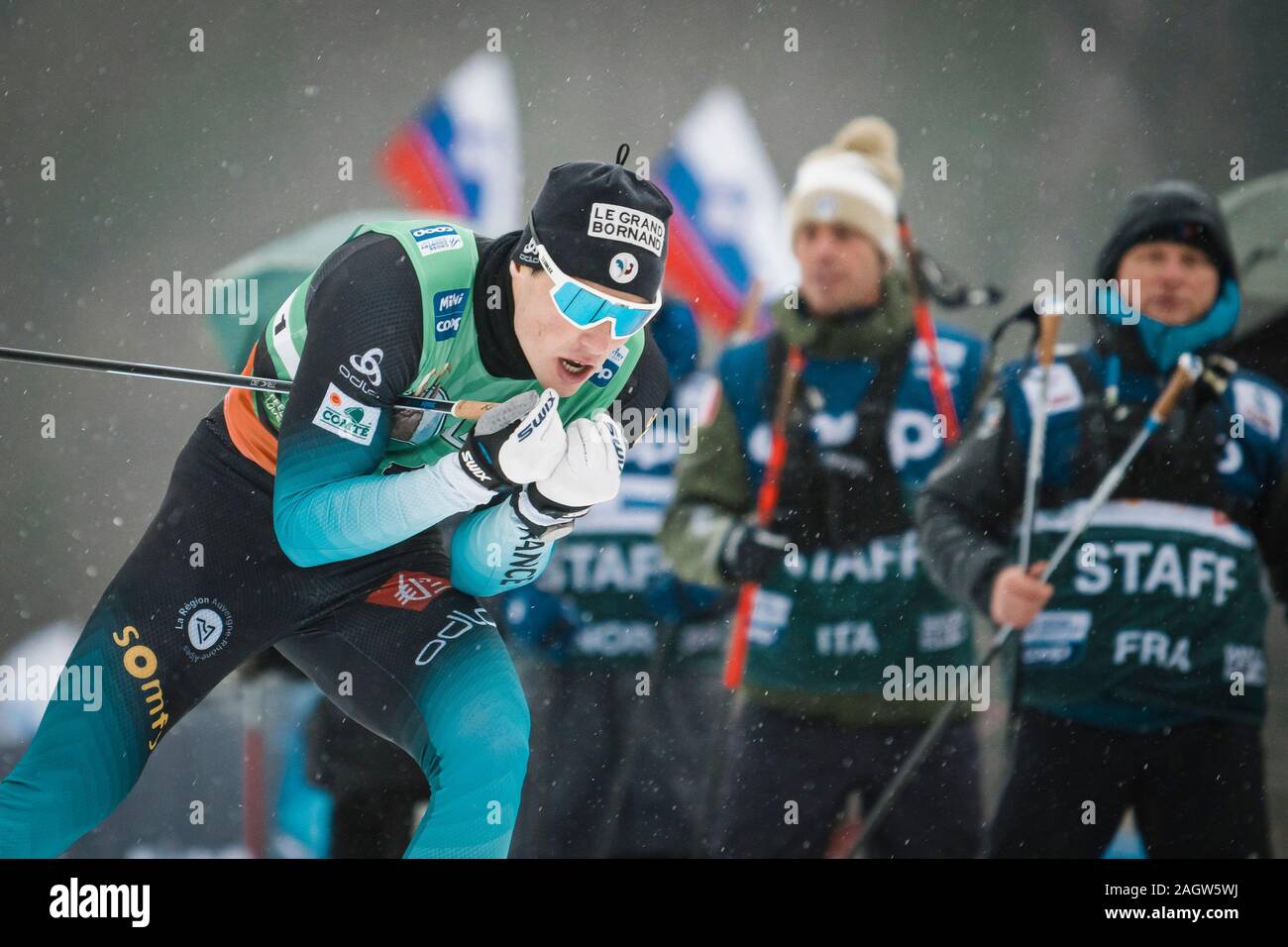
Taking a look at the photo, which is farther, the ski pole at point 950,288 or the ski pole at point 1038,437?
the ski pole at point 950,288

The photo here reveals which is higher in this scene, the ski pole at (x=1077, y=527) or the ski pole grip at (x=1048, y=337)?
the ski pole grip at (x=1048, y=337)

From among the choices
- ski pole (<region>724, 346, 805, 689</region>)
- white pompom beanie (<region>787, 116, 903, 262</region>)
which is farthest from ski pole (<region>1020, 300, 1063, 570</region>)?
ski pole (<region>724, 346, 805, 689</region>)

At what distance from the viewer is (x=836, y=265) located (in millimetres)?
3455

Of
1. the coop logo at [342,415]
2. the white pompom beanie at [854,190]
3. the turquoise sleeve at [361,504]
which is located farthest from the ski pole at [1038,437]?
the coop logo at [342,415]

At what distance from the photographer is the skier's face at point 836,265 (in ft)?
11.1

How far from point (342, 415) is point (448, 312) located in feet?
0.72

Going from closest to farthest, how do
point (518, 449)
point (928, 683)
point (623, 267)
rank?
point (518, 449)
point (623, 267)
point (928, 683)

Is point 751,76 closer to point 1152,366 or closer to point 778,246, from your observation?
point 778,246

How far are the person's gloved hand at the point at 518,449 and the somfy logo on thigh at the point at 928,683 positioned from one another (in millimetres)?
1423

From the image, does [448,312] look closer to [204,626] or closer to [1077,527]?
[204,626]

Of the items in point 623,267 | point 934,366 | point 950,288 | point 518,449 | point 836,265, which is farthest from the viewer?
point 950,288

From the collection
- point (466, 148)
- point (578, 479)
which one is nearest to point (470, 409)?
point (578, 479)

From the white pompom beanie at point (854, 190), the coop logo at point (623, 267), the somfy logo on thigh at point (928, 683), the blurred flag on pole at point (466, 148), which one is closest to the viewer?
the coop logo at point (623, 267)
